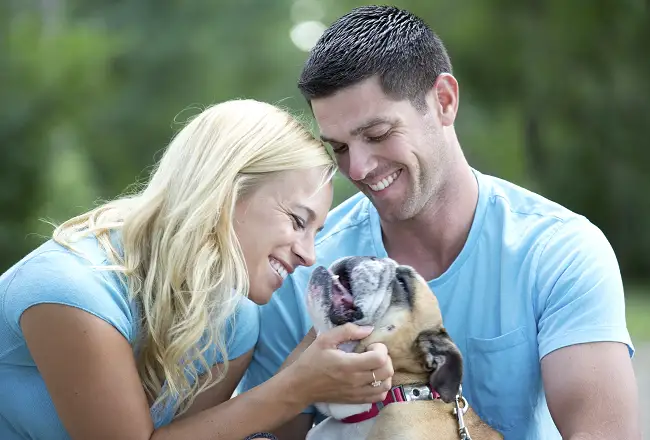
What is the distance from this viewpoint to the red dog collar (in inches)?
126

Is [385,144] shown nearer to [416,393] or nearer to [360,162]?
[360,162]

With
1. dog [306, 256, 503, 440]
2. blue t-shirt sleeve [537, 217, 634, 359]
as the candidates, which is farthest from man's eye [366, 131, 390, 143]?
blue t-shirt sleeve [537, 217, 634, 359]

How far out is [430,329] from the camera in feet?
10.7

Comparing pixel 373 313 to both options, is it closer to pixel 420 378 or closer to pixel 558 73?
pixel 420 378

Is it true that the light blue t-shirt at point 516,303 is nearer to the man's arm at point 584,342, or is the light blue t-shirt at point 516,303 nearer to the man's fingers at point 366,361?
the man's arm at point 584,342

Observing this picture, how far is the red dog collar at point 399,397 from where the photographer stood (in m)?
3.20

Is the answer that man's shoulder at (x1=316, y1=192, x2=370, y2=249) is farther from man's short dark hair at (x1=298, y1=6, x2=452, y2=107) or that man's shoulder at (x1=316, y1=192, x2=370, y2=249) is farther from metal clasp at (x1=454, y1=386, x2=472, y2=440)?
metal clasp at (x1=454, y1=386, x2=472, y2=440)

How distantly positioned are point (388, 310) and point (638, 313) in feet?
34.1

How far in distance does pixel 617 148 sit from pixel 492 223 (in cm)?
1434

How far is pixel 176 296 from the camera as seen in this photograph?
306 centimetres

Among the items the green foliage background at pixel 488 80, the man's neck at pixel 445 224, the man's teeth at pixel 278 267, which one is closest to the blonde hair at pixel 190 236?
the man's teeth at pixel 278 267

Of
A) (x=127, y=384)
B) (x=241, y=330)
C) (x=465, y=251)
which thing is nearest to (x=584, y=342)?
(x=465, y=251)

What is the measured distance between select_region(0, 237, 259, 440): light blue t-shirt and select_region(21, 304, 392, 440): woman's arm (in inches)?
1.7

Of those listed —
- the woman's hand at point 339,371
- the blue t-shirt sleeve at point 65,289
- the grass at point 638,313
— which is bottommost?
the grass at point 638,313
